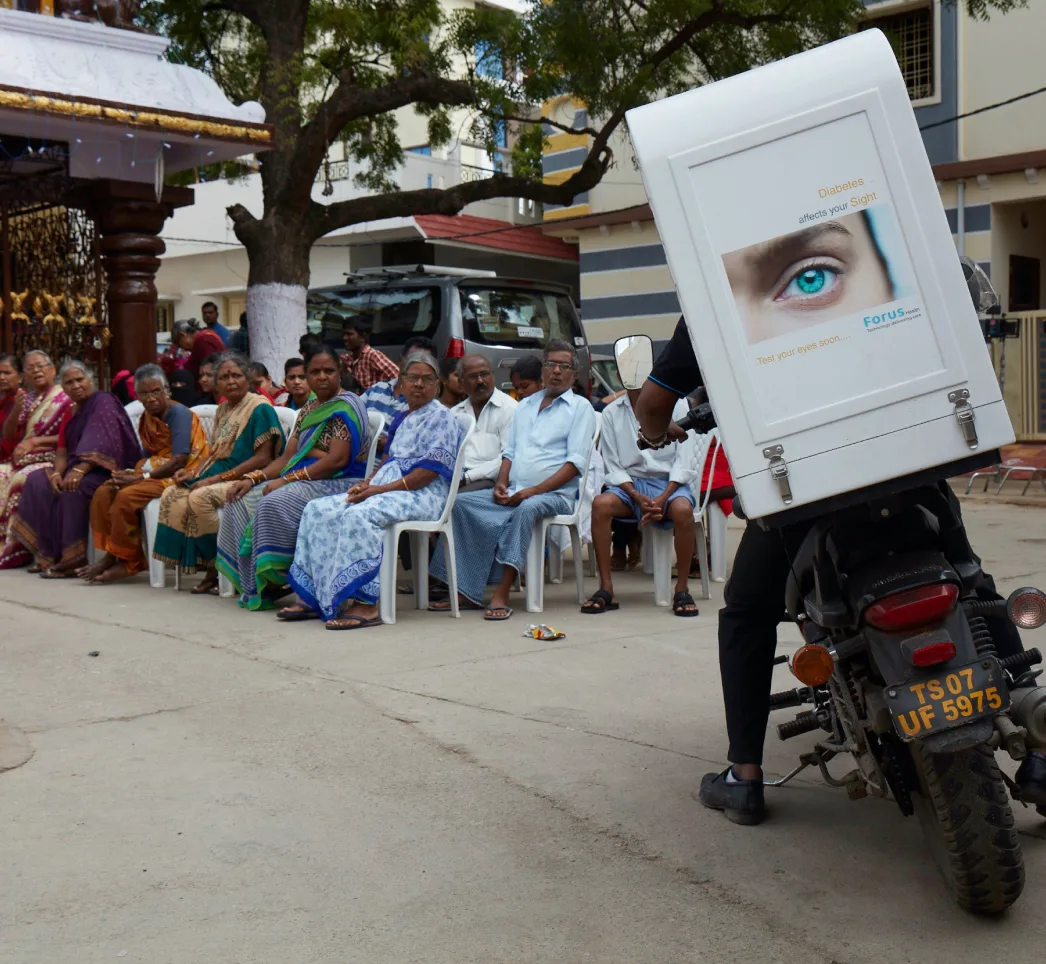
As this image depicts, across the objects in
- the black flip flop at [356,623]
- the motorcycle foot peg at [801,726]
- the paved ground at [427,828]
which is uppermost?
the motorcycle foot peg at [801,726]

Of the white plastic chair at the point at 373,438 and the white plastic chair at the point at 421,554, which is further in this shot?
the white plastic chair at the point at 373,438

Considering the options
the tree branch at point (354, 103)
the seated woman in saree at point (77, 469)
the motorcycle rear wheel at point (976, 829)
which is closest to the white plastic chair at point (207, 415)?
the seated woman in saree at point (77, 469)

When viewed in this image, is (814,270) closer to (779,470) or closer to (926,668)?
(779,470)

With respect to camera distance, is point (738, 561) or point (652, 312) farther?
point (652, 312)

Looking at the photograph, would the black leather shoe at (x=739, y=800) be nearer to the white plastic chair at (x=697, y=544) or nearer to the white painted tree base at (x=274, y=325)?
A: the white plastic chair at (x=697, y=544)

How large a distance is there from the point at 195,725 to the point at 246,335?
9151 millimetres

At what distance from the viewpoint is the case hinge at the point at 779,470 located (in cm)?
310

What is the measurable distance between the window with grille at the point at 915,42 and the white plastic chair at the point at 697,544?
11.0 metres

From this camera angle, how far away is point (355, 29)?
12.8 metres

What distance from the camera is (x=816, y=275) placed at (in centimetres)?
316

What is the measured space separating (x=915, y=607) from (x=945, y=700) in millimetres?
215

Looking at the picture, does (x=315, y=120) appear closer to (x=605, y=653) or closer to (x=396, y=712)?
(x=605, y=653)

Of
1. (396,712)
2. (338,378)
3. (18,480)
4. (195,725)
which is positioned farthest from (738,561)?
(18,480)

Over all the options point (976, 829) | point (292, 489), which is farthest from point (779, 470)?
point (292, 489)
